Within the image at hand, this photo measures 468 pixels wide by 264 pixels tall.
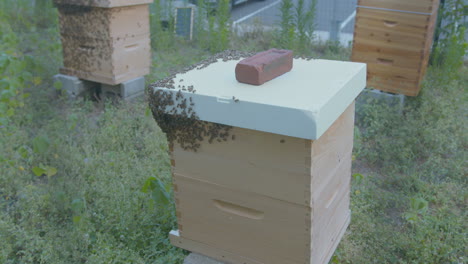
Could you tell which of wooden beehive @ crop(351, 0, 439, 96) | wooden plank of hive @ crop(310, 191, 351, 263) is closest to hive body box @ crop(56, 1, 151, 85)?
wooden beehive @ crop(351, 0, 439, 96)

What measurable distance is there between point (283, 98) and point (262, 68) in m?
0.18

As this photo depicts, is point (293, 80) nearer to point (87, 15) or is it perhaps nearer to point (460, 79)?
point (87, 15)

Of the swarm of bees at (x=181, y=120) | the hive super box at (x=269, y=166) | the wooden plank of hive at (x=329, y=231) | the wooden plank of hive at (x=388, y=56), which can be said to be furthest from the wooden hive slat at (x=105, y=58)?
the wooden plank of hive at (x=329, y=231)

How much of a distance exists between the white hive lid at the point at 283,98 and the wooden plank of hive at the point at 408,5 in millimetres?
1955

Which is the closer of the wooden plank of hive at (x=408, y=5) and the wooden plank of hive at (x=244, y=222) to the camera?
the wooden plank of hive at (x=244, y=222)

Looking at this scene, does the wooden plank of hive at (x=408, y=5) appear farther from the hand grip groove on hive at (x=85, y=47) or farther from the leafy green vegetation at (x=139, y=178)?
the hand grip groove on hive at (x=85, y=47)

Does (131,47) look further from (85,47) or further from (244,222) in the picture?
(244,222)

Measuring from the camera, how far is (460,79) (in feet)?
14.2

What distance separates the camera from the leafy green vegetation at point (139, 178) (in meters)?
2.12

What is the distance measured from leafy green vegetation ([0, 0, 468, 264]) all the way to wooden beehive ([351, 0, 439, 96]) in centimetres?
21

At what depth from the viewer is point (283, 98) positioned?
1443 millimetres

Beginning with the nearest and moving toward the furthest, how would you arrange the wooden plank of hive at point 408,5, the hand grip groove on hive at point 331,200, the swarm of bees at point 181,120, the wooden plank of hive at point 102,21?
the swarm of bees at point 181,120 < the hand grip groove on hive at point 331,200 < the wooden plank of hive at point 408,5 < the wooden plank of hive at point 102,21

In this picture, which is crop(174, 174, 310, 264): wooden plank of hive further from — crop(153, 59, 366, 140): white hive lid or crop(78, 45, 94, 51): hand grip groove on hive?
crop(78, 45, 94, 51): hand grip groove on hive

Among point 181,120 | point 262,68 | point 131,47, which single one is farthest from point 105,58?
point 262,68
